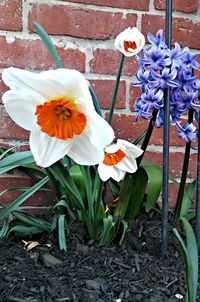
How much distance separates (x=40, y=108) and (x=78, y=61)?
0.50 m

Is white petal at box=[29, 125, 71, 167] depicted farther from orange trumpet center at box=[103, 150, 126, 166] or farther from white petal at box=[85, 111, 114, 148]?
orange trumpet center at box=[103, 150, 126, 166]

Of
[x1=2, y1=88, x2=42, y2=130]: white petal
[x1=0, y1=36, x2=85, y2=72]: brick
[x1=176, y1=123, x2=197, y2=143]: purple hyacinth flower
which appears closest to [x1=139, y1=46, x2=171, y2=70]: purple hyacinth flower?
[x1=176, y1=123, x2=197, y2=143]: purple hyacinth flower

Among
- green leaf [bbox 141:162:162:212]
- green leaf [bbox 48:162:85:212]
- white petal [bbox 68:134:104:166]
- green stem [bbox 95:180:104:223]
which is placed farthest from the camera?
green leaf [bbox 141:162:162:212]

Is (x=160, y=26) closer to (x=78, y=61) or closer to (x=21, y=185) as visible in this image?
(x=78, y=61)

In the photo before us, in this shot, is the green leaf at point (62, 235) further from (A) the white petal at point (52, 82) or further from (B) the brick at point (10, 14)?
(B) the brick at point (10, 14)

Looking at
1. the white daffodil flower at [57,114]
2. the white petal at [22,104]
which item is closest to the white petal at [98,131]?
the white daffodil flower at [57,114]

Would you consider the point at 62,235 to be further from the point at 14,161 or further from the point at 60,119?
the point at 60,119

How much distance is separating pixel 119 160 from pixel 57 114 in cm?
26

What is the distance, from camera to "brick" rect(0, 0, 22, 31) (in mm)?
1289

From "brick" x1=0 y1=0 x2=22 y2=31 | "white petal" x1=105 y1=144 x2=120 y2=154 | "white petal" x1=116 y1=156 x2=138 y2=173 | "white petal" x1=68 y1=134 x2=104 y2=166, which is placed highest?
"brick" x1=0 y1=0 x2=22 y2=31

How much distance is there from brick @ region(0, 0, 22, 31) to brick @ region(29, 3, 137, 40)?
1.4 inches

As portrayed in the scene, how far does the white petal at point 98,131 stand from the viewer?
854 mm

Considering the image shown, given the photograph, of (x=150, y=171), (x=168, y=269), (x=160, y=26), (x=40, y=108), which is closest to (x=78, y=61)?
(x=160, y=26)

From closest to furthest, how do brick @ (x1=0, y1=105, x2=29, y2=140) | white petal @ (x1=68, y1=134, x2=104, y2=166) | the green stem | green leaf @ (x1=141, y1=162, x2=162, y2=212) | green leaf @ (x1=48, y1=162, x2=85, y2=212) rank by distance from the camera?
white petal @ (x1=68, y1=134, x2=104, y2=166) < green leaf @ (x1=48, y1=162, x2=85, y2=212) < the green stem < green leaf @ (x1=141, y1=162, x2=162, y2=212) < brick @ (x1=0, y1=105, x2=29, y2=140)
